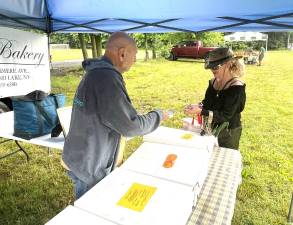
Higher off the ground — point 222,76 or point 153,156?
point 222,76

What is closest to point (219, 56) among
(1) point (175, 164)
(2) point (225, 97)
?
(2) point (225, 97)

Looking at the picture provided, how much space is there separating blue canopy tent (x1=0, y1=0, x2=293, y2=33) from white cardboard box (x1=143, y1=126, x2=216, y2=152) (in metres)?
1.20

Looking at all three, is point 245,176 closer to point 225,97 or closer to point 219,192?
point 225,97

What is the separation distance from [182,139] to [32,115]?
6.00 feet

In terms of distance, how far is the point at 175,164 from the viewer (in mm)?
1632

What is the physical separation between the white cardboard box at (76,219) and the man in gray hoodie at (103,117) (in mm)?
521

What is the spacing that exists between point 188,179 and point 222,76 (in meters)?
1.52

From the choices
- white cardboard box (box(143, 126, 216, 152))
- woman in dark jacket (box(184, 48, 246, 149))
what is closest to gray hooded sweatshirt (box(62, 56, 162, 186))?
white cardboard box (box(143, 126, 216, 152))

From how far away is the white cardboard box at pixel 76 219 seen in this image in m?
1.14

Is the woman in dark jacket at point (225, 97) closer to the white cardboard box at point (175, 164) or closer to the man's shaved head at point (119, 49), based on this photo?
the white cardboard box at point (175, 164)

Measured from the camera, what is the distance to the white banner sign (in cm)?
374

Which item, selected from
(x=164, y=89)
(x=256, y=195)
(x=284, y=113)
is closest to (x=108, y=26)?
(x=256, y=195)

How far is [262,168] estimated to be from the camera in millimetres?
4262

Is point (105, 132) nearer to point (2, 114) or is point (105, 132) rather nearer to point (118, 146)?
point (118, 146)
